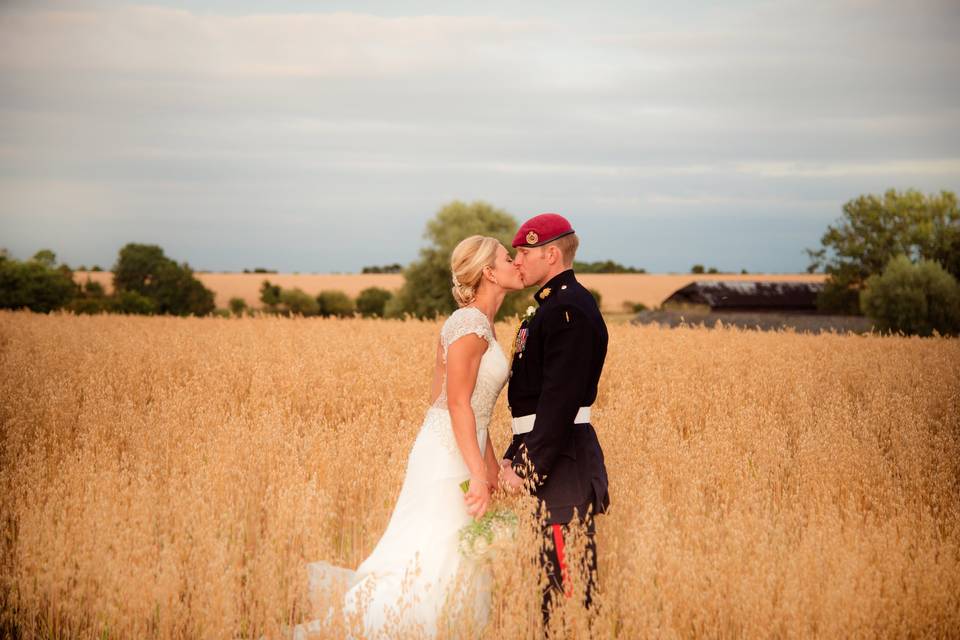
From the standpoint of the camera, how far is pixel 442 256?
176ft

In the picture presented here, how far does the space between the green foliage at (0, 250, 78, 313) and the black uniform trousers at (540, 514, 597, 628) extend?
55.2 m

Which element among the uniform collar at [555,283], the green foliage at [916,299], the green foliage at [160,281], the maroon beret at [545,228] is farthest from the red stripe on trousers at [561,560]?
the green foliage at [160,281]

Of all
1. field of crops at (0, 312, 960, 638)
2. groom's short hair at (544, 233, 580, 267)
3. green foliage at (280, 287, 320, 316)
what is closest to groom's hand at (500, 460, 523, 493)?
field of crops at (0, 312, 960, 638)

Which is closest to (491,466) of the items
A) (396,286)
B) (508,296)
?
(508,296)

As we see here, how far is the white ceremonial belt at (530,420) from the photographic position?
4.25m

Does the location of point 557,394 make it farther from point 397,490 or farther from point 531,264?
point 397,490

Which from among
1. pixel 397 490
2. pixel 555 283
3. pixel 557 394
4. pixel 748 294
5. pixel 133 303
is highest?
pixel 748 294

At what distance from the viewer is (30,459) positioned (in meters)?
6.55

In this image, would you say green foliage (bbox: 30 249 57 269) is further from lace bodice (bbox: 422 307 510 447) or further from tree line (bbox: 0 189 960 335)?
lace bodice (bbox: 422 307 510 447)

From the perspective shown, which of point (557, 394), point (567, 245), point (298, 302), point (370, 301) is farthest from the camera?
point (370, 301)

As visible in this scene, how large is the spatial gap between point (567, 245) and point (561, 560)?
1716mm

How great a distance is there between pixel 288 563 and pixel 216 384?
5309mm

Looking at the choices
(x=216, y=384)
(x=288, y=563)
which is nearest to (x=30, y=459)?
(x=288, y=563)

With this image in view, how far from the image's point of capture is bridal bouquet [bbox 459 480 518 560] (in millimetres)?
4227
